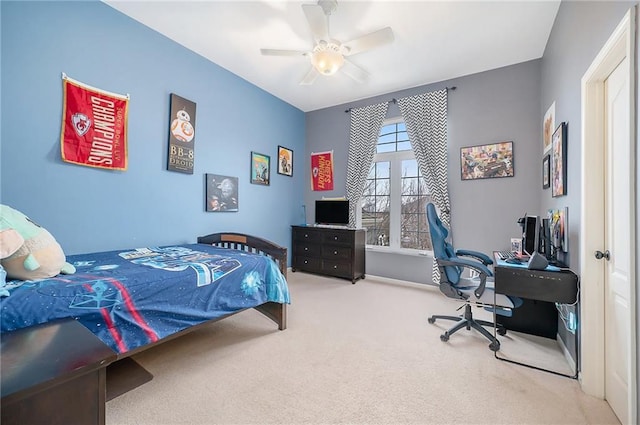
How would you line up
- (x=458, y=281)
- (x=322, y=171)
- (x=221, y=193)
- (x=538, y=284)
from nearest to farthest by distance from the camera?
(x=538, y=284) < (x=458, y=281) < (x=221, y=193) < (x=322, y=171)

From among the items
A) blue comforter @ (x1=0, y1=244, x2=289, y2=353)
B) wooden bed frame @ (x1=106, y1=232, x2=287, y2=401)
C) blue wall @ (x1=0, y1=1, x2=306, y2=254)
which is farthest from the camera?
blue wall @ (x1=0, y1=1, x2=306, y2=254)

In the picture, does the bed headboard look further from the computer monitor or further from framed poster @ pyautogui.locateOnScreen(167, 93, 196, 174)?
the computer monitor

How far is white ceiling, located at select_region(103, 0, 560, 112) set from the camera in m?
2.52

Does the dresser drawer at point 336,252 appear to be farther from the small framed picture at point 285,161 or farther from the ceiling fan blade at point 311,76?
the ceiling fan blade at point 311,76

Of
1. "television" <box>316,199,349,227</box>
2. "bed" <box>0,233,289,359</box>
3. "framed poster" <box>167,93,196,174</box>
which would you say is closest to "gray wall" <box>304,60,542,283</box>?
"television" <box>316,199,349,227</box>

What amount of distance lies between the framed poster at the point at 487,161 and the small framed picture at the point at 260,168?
2896 mm

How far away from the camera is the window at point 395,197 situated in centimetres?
411

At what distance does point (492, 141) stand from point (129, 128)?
4292 millimetres

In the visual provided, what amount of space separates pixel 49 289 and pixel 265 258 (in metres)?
1.43

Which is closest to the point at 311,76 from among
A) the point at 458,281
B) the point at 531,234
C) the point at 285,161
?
the point at 285,161

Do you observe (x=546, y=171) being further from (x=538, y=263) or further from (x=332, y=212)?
(x=332, y=212)

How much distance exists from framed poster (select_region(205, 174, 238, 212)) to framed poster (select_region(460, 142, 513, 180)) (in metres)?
3.22

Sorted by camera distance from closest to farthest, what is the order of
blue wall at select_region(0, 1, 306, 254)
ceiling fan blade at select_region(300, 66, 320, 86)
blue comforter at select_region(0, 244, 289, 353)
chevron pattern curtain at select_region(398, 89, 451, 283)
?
blue comforter at select_region(0, 244, 289, 353)
blue wall at select_region(0, 1, 306, 254)
ceiling fan blade at select_region(300, 66, 320, 86)
chevron pattern curtain at select_region(398, 89, 451, 283)

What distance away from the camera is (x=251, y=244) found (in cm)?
298
